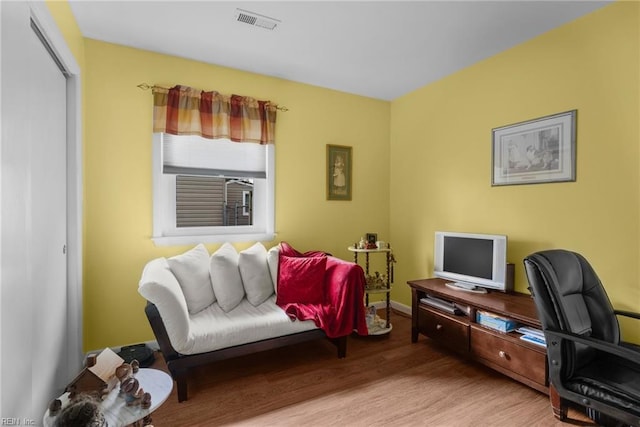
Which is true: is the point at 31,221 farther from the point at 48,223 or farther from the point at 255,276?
the point at 255,276

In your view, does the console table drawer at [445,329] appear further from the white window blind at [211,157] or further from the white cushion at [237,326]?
the white window blind at [211,157]

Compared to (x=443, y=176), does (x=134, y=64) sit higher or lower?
higher

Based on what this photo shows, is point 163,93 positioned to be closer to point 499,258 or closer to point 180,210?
point 180,210

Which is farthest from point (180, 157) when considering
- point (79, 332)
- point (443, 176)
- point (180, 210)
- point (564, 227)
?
point (564, 227)

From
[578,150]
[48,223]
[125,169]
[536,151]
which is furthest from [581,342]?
[125,169]

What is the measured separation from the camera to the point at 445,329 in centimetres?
266

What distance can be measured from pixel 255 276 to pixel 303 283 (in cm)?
43

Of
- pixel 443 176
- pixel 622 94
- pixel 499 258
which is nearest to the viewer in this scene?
pixel 622 94

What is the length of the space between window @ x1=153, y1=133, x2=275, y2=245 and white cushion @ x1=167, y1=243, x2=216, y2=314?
1.02ft

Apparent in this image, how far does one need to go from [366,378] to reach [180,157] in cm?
247

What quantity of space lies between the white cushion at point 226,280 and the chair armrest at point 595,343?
7.02 ft

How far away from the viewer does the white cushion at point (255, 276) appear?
2715mm

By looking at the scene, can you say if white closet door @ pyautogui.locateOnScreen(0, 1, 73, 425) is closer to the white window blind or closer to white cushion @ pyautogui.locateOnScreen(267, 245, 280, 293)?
the white window blind

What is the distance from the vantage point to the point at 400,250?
387 cm
